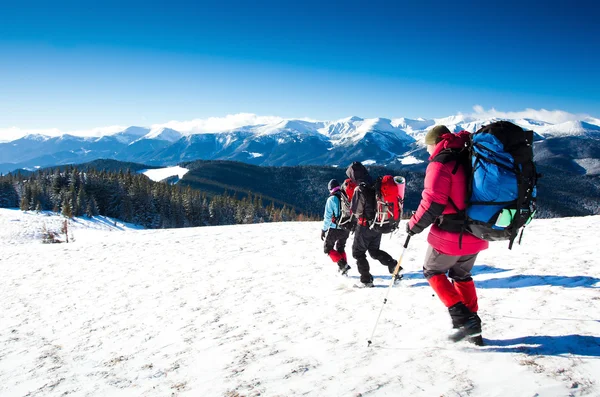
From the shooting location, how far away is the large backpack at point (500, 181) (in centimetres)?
388

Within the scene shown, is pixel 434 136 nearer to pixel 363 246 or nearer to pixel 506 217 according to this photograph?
pixel 506 217

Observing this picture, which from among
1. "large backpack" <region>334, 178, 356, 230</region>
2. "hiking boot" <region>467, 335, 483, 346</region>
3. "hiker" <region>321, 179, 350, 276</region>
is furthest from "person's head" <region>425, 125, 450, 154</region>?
"hiker" <region>321, 179, 350, 276</region>

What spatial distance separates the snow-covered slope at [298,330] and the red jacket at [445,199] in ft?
4.80

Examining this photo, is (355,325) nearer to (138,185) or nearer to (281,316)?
(281,316)

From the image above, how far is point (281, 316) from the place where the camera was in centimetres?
651

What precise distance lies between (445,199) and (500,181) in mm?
667

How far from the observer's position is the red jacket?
4.24 m

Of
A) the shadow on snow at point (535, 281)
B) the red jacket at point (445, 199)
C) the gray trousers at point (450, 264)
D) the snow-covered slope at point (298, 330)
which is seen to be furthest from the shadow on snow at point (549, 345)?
the shadow on snow at point (535, 281)

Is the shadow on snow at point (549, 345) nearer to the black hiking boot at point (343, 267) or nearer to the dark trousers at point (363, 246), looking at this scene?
the dark trousers at point (363, 246)

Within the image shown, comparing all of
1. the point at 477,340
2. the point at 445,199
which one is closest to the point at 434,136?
the point at 445,199

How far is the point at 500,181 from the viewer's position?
3869 millimetres

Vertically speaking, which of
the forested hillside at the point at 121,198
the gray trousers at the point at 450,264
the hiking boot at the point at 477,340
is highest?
the gray trousers at the point at 450,264

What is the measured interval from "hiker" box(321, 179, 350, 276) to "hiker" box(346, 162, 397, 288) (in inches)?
36.9

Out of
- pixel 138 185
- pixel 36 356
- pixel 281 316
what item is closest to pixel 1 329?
pixel 36 356
